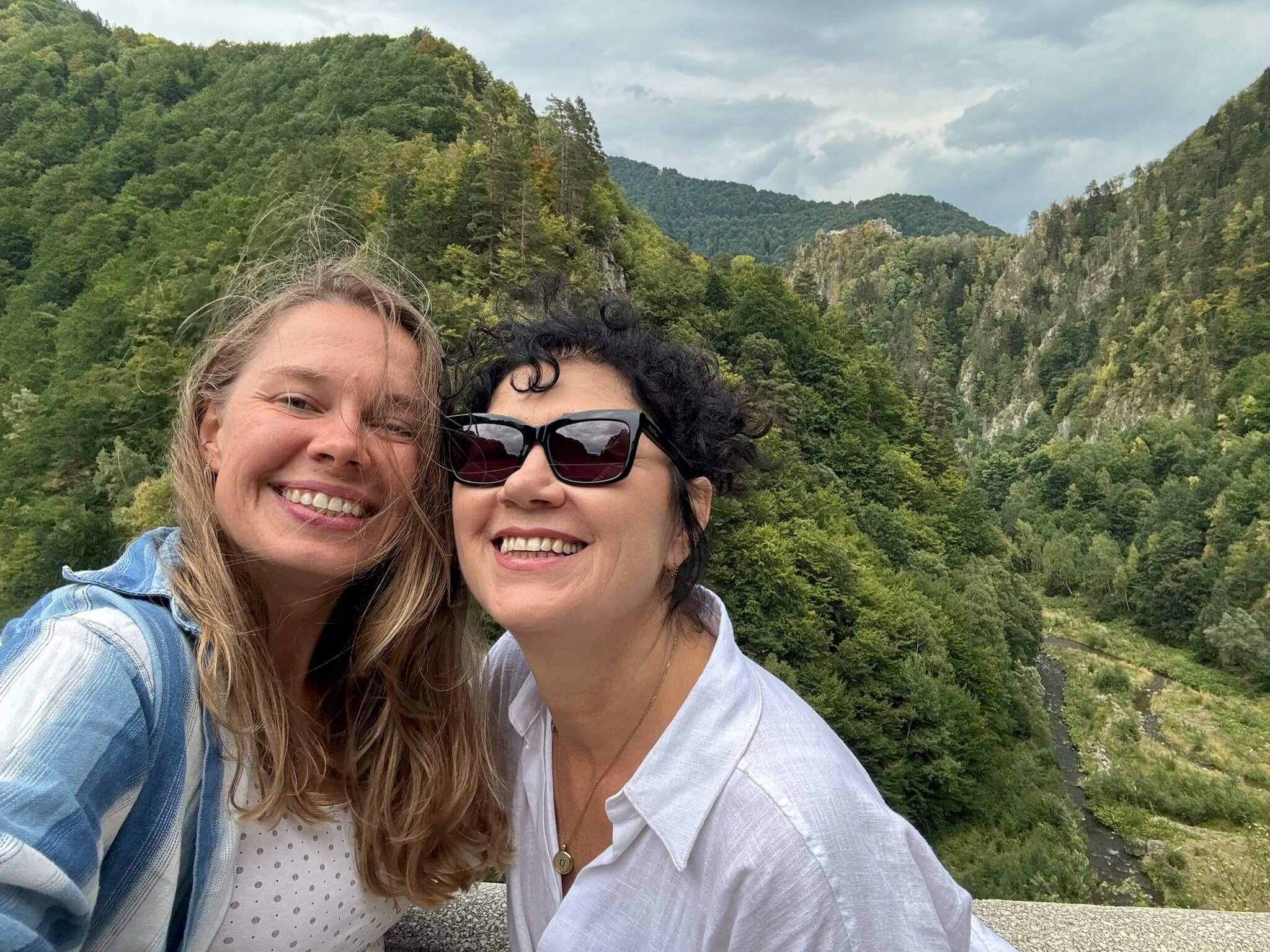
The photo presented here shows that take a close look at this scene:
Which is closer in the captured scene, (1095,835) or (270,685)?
(270,685)

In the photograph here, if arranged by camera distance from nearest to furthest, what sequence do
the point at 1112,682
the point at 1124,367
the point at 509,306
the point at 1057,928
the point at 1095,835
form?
the point at 509,306
the point at 1057,928
the point at 1095,835
the point at 1112,682
the point at 1124,367

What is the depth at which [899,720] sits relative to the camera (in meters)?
24.2

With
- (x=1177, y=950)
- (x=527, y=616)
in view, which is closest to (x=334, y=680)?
(x=527, y=616)

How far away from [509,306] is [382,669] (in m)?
1.15

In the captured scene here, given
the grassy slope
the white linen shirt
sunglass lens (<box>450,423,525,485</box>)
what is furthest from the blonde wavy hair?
the grassy slope

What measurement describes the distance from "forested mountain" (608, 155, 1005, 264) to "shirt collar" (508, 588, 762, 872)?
166 m

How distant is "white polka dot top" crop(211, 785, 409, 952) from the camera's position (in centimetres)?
158

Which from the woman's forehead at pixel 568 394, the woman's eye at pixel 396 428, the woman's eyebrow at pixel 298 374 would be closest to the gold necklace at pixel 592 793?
the woman's forehead at pixel 568 394

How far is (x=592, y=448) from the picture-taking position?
5.75ft

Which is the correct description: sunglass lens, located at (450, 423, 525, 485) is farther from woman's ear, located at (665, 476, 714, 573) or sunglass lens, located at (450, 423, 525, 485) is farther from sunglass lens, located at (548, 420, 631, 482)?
woman's ear, located at (665, 476, 714, 573)

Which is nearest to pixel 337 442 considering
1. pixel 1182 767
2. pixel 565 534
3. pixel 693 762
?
pixel 565 534

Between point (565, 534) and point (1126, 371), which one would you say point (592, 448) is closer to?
point (565, 534)

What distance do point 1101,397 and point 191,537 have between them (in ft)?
370

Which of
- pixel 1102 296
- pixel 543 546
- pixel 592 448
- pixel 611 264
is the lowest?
pixel 543 546
